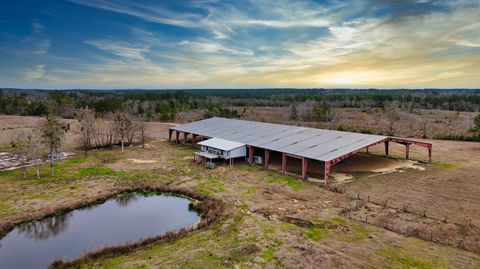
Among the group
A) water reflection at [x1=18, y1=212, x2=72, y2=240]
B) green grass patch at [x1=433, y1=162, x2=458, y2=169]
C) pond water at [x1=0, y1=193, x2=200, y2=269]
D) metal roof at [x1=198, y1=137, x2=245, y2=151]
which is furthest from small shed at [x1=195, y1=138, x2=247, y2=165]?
green grass patch at [x1=433, y1=162, x2=458, y2=169]

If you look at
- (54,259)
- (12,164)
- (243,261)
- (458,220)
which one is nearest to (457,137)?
(458,220)

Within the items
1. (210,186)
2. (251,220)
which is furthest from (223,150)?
(251,220)

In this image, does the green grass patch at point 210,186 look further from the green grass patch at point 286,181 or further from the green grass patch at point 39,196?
the green grass patch at point 39,196

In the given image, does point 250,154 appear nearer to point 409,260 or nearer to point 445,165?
point 445,165

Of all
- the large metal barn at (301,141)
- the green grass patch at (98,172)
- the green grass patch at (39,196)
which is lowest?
the green grass patch at (39,196)

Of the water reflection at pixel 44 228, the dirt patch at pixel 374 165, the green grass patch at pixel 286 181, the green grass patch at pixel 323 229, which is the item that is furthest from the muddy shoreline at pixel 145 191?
the dirt patch at pixel 374 165

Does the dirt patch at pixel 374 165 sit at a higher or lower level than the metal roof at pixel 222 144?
lower

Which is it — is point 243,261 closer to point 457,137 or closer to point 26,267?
point 26,267

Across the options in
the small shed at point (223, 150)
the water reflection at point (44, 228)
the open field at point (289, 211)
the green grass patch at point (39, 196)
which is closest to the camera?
the open field at point (289, 211)

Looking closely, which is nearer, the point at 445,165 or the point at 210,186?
the point at 210,186
